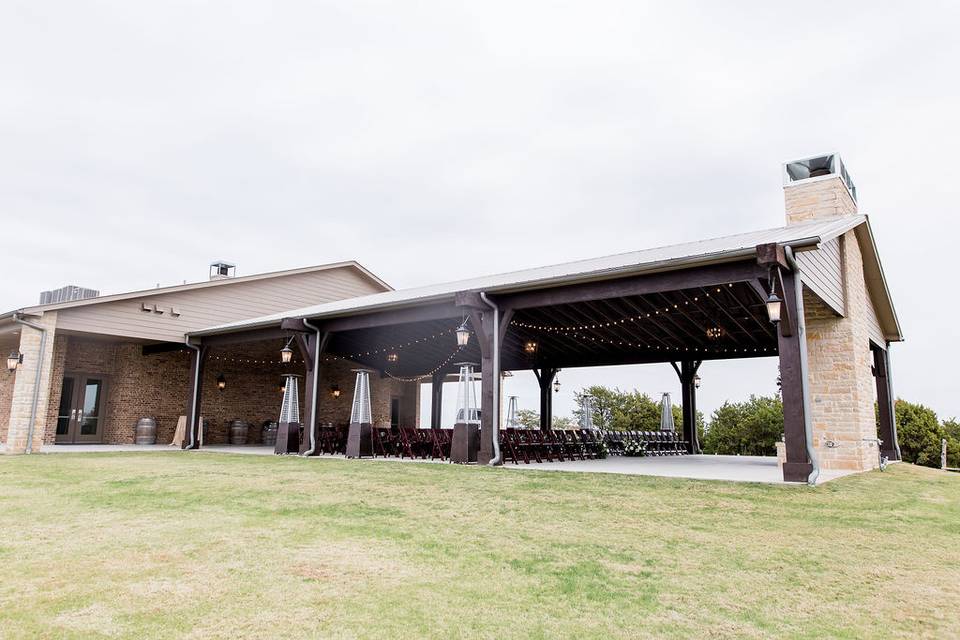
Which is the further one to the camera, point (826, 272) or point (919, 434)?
point (919, 434)

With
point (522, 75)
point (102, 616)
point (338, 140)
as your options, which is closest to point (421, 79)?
point (522, 75)

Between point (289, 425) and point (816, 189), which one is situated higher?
point (816, 189)

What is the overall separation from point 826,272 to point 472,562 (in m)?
8.31

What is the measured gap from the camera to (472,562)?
333 centimetres

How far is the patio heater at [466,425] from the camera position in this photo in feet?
32.8

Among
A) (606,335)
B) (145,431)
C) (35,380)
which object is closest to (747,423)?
(606,335)

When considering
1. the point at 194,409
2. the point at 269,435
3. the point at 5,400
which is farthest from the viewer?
the point at 269,435

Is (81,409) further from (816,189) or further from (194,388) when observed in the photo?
(816,189)

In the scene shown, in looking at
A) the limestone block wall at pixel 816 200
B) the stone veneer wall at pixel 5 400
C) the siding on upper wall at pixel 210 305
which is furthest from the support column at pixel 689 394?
the stone veneer wall at pixel 5 400

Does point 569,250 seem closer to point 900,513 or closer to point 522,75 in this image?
point 522,75

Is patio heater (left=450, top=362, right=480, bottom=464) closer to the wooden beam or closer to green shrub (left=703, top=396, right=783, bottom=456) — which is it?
the wooden beam

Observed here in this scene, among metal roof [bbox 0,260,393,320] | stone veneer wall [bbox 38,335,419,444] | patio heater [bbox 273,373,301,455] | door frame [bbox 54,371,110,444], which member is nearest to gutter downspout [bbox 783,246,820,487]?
patio heater [bbox 273,373,301,455]

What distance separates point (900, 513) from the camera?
5238 mm

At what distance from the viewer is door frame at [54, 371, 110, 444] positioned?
1478 cm
